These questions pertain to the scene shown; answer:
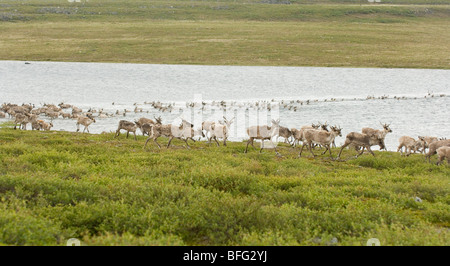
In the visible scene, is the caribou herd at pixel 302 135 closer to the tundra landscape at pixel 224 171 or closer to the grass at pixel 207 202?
the tundra landscape at pixel 224 171

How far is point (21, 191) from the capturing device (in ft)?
34.2

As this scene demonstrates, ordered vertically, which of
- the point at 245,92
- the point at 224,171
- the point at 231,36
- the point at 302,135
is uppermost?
the point at 231,36

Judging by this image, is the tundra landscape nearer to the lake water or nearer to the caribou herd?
the caribou herd

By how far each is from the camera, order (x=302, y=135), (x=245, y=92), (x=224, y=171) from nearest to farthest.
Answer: (x=224, y=171) < (x=302, y=135) < (x=245, y=92)

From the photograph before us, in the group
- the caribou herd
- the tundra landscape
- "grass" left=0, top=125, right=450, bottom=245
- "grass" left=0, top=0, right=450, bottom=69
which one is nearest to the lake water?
the tundra landscape

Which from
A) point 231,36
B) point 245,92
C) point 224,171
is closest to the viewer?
point 224,171

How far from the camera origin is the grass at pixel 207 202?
8.60m

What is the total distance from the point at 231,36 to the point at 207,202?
8449 centimetres

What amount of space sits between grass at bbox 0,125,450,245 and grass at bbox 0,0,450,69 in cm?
5385

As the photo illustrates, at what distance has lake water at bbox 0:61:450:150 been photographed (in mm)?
32125

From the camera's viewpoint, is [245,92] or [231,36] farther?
[231,36]

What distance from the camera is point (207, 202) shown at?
1052 cm

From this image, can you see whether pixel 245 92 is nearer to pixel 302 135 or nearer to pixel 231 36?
pixel 302 135

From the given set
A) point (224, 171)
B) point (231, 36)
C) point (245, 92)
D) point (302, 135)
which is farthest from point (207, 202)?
point (231, 36)
